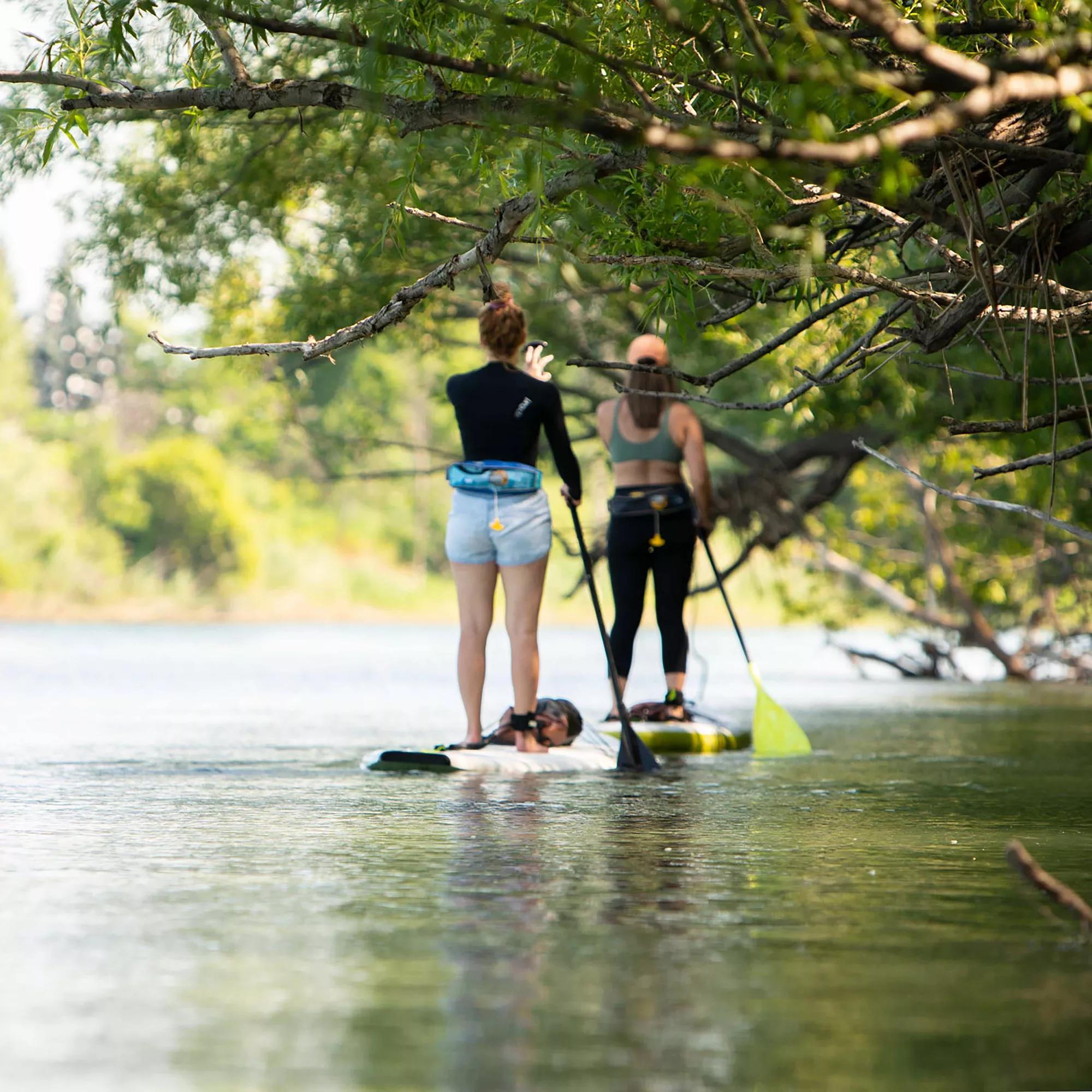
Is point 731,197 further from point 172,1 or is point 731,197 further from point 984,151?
point 172,1

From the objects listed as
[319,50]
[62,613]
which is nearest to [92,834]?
[319,50]

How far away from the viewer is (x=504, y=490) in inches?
335

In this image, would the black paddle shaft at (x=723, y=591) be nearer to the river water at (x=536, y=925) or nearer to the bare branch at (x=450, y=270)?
the river water at (x=536, y=925)

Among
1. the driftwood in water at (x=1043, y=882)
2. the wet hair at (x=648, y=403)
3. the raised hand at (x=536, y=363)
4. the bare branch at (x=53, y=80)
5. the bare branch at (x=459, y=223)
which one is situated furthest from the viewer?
the wet hair at (x=648, y=403)

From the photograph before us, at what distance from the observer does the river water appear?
10.4 feet

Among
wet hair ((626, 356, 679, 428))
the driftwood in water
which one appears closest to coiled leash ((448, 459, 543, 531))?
wet hair ((626, 356, 679, 428))

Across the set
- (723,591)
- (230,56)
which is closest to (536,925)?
(230,56)

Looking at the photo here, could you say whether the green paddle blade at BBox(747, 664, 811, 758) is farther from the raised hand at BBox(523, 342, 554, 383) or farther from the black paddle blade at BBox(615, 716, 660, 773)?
the raised hand at BBox(523, 342, 554, 383)

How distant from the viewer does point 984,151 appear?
218 inches

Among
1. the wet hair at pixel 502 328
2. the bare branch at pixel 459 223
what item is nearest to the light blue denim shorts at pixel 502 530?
the wet hair at pixel 502 328

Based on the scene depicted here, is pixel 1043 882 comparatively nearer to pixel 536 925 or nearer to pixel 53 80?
pixel 536 925

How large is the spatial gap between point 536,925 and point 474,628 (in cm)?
431

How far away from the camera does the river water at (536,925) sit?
3.17 metres

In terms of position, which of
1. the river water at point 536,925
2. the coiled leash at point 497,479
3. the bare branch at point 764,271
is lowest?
the river water at point 536,925
